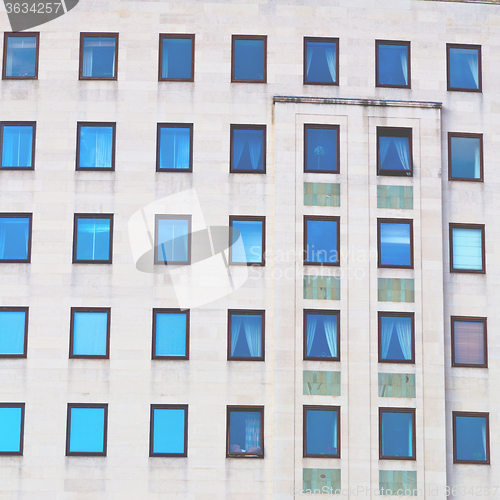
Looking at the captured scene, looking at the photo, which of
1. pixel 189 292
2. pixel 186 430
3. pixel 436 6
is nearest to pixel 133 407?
pixel 186 430

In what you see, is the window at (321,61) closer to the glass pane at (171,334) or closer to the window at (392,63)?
the window at (392,63)

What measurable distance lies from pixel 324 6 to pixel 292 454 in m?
19.6

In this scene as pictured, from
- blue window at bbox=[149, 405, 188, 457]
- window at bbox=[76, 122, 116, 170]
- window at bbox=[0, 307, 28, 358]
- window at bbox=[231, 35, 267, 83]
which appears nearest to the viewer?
blue window at bbox=[149, 405, 188, 457]

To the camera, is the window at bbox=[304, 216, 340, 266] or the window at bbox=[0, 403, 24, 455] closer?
the window at bbox=[0, 403, 24, 455]

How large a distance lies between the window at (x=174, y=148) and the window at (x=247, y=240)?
10.4ft

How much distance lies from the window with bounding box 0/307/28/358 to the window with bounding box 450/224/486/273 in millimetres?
18196

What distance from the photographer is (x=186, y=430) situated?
122 feet

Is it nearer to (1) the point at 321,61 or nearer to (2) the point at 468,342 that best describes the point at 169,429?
(2) the point at 468,342

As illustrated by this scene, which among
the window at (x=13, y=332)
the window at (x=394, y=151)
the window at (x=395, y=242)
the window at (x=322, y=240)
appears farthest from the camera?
the window at (x=394, y=151)

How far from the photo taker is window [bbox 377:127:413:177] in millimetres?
39781

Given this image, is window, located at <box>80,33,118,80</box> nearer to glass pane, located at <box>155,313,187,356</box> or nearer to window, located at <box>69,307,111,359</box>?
window, located at <box>69,307,111,359</box>

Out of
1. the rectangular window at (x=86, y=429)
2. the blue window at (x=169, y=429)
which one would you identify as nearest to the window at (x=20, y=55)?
the rectangular window at (x=86, y=429)

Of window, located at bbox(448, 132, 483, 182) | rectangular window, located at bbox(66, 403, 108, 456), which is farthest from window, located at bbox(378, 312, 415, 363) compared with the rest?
rectangular window, located at bbox(66, 403, 108, 456)

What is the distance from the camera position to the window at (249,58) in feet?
132
